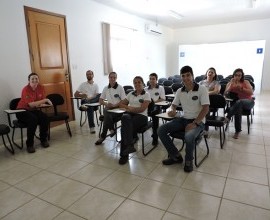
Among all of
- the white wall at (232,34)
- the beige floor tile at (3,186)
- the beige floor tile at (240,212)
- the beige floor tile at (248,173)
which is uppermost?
the white wall at (232,34)

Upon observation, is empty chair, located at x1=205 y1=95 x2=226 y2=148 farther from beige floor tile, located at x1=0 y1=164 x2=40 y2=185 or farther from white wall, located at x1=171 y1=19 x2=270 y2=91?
white wall, located at x1=171 y1=19 x2=270 y2=91

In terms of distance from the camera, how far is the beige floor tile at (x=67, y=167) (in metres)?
2.61

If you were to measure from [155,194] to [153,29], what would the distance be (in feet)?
21.9

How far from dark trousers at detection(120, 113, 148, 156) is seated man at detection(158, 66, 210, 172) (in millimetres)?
359

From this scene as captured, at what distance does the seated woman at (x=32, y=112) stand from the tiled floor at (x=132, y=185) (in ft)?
0.64

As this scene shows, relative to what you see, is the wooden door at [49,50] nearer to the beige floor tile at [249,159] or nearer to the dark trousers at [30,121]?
the dark trousers at [30,121]

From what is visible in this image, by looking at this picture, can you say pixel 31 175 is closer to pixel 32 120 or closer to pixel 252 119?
pixel 32 120

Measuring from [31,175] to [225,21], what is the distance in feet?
27.4

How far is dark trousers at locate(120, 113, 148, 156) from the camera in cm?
276

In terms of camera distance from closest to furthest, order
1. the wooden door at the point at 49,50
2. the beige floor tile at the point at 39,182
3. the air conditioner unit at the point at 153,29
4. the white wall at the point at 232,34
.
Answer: the beige floor tile at the point at 39,182
the wooden door at the point at 49,50
the air conditioner unit at the point at 153,29
the white wall at the point at 232,34

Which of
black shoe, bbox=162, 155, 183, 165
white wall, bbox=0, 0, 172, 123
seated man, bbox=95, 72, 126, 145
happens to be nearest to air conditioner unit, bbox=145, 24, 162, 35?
→ white wall, bbox=0, 0, 172, 123

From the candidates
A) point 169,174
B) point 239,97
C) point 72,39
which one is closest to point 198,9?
point 239,97

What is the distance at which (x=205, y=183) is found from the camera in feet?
7.43

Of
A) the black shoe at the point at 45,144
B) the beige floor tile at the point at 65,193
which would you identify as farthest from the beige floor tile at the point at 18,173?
the black shoe at the point at 45,144
